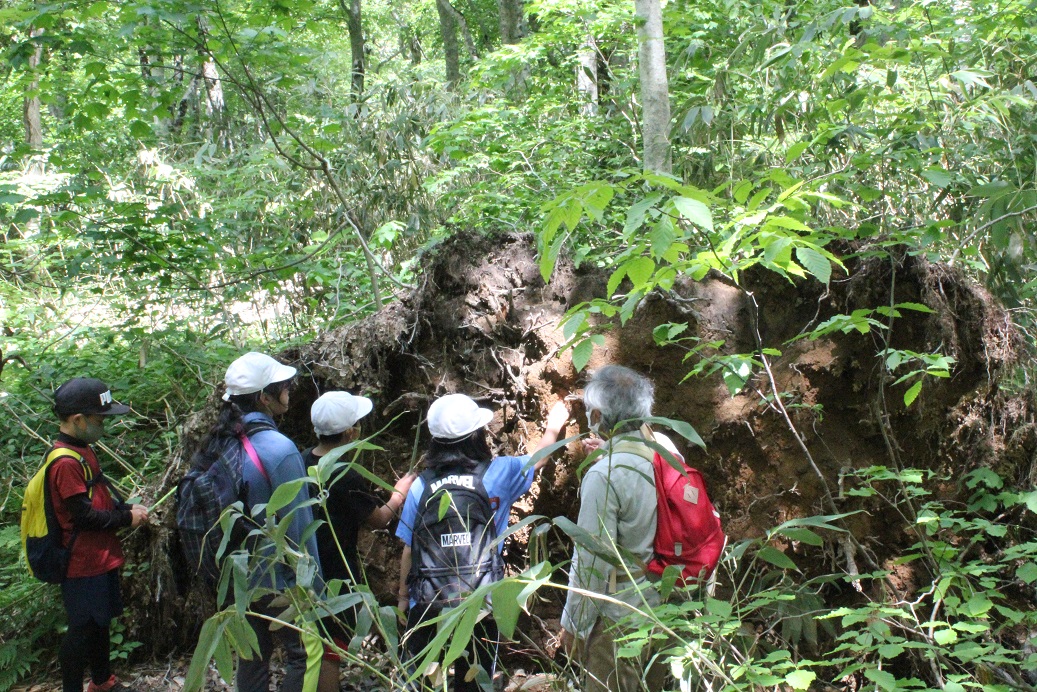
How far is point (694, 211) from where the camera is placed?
7.36ft

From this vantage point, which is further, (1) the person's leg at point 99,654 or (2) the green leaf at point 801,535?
(1) the person's leg at point 99,654

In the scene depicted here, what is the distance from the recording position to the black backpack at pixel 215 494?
11.9 ft

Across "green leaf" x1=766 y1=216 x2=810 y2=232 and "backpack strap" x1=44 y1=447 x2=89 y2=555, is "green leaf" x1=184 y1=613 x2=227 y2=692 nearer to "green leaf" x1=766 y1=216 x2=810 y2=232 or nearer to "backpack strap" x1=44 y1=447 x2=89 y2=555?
"green leaf" x1=766 y1=216 x2=810 y2=232

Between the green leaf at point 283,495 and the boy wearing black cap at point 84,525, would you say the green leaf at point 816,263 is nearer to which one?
the green leaf at point 283,495

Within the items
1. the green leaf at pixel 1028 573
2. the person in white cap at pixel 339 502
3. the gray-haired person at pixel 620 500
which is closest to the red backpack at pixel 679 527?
the gray-haired person at pixel 620 500

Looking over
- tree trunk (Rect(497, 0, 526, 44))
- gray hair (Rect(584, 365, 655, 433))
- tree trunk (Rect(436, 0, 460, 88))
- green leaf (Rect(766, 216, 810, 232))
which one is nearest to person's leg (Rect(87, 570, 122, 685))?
gray hair (Rect(584, 365, 655, 433))

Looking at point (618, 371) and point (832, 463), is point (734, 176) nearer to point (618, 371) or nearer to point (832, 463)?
point (832, 463)

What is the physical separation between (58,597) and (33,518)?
54.6 inches

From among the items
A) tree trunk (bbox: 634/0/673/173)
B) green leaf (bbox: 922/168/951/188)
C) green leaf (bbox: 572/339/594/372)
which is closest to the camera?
green leaf (bbox: 572/339/594/372)

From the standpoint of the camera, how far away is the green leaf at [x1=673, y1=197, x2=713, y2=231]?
7.25 ft

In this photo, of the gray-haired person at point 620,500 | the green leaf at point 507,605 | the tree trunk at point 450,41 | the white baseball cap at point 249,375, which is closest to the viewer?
the green leaf at point 507,605

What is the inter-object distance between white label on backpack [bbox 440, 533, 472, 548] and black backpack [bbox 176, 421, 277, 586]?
37.2 inches

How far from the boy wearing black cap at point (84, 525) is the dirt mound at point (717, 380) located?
0.72 metres

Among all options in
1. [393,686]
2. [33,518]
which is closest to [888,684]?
[393,686]
